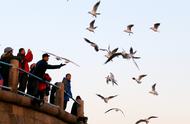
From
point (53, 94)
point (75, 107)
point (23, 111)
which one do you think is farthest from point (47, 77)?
point (75, 107)

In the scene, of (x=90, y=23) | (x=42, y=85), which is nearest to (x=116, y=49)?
(x=90, y=23)

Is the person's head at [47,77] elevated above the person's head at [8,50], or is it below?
above

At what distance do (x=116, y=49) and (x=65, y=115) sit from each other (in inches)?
251

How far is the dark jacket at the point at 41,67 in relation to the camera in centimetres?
1834

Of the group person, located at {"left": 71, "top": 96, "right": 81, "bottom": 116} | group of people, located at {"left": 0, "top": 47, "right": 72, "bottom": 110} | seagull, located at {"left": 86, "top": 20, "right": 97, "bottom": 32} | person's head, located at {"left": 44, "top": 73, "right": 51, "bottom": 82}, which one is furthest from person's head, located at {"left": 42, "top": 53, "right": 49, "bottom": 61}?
seagull, located at {"left": 86, "top": 20, "right": 97, "bottom": 32}


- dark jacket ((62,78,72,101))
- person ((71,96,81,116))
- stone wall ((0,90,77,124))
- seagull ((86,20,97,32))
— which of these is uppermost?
seagull ((86,20,97,32))

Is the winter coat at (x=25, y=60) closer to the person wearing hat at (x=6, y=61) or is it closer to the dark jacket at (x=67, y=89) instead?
the person wearing hat at (x=6, y=61)

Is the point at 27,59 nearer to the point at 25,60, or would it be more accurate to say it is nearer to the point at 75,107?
the point at 25,60

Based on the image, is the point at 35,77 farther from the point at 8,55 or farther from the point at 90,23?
the point at 90,23

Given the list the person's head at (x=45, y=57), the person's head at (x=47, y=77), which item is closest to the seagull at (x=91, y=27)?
the person's head at (x=47, y=77)

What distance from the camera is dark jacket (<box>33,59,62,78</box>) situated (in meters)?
18.3

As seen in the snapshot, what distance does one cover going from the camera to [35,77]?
18.3 m

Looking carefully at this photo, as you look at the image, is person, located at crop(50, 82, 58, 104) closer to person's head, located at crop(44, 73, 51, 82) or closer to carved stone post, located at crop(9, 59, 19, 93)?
person's head, located at crop(44, 73, 51, 82)

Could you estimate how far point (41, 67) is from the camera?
60.4ft
